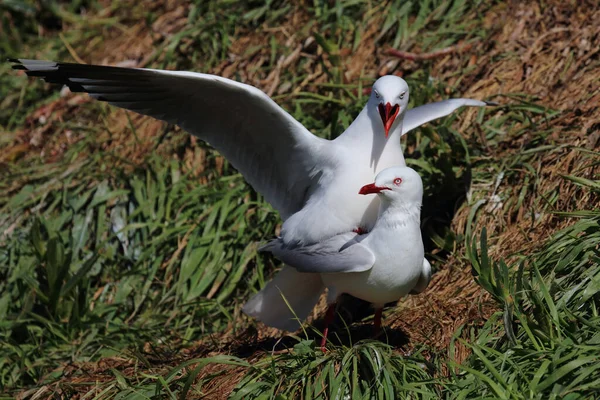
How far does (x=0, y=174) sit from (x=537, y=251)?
12.9 ft

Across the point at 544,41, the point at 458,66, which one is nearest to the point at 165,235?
the point at 458,66

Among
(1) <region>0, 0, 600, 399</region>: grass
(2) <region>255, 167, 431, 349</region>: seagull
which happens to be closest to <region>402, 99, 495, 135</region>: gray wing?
(1) <region>0, 0, 600, 399</region>: grass

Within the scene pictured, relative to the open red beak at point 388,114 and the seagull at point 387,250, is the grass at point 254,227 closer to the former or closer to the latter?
the seagull at point 387,250

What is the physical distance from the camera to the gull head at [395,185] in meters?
3.67

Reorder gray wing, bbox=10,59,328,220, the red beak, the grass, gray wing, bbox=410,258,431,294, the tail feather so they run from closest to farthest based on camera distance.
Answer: the grass → the red beak → gray wing, bbox=410,258,431,294 → gray wing, bbox=10,59,328,220 → the tail feather

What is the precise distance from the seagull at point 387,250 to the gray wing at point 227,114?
0.49 m

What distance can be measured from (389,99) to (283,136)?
56cm

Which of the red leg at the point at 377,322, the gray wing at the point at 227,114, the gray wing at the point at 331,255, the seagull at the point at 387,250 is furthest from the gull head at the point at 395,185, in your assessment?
the red leg at the point at 377,322

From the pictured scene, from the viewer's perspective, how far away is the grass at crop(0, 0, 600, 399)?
135 inches

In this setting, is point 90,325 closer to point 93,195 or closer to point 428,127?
point 93,195

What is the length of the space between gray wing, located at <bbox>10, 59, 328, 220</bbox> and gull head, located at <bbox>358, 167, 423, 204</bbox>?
1.56ft

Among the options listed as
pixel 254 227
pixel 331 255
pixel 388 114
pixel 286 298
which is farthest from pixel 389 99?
pixel 254 227

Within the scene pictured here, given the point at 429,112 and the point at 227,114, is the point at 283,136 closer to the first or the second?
the point at 227,114

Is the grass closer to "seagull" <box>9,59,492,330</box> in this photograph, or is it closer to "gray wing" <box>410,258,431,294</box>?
"gray wing" <box>410,258,431,294</box>
